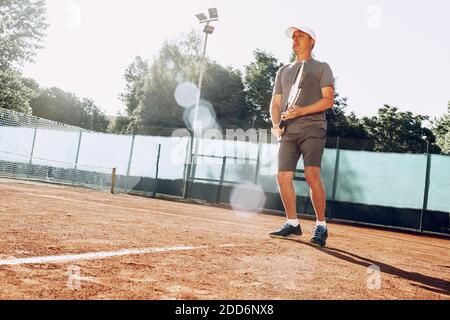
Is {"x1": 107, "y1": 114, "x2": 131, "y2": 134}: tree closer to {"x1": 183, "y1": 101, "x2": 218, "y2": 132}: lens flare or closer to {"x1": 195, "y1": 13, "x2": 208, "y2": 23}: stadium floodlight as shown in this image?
{"x1": 183, "y1": 101, "x2": 218, "y2": 132}: lens flare

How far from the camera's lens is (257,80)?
42.9 m

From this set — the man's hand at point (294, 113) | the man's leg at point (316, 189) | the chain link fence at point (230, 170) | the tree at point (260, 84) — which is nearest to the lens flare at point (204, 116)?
the tree at point (260, 84)

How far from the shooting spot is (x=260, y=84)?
42656 mm

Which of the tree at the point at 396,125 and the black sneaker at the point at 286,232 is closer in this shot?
the black sneaker at the point at 286,232

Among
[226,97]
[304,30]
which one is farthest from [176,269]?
[226,97]

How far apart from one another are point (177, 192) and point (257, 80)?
2838cm

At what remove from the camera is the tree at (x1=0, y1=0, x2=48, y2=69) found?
36.4 metres

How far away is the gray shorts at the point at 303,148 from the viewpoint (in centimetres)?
364

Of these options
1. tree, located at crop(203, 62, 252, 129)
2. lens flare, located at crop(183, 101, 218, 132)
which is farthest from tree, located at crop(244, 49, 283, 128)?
lens flare, located at crop(183, 101, 218, 132)

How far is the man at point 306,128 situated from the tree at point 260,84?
36095mm

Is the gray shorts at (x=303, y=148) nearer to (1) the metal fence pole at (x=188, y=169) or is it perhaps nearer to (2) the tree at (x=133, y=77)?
(1) the metal fence pole at (x=188, y=169)

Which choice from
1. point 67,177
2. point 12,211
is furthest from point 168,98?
point 12,211

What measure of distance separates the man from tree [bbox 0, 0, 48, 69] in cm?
3954

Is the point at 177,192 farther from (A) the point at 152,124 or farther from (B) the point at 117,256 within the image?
(A) the point at 152,124
